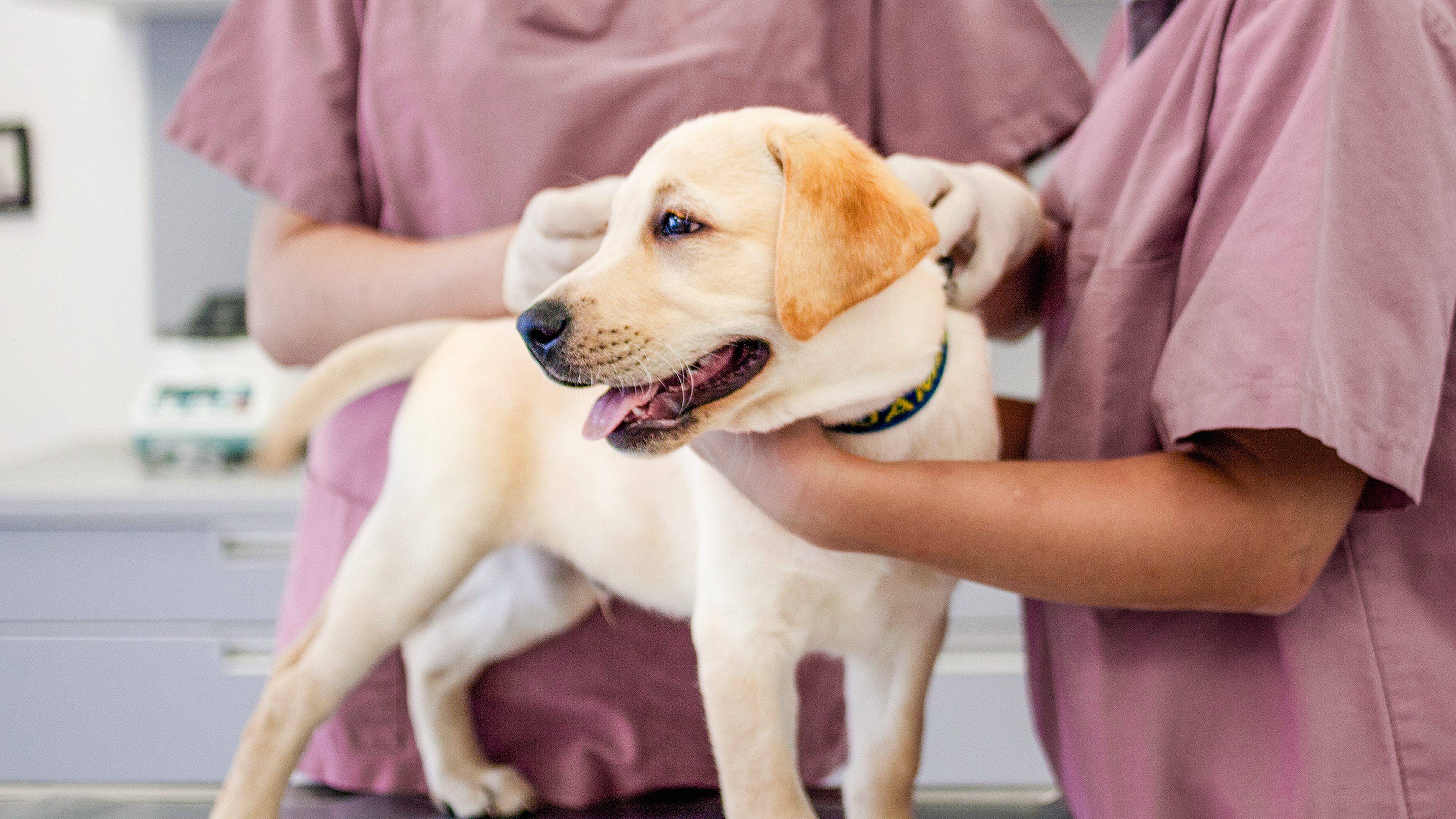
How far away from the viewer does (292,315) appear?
0.94 m

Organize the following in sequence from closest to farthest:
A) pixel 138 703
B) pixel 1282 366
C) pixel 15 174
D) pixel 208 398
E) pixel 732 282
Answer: pixel 1282 366
pixel 732 282
pixel 138 703
pixel 208 398
pixel 15 174

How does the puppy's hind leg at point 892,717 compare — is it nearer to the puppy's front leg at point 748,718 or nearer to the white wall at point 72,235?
the puppy's front leg at point 748,718

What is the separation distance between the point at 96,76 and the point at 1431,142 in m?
2.61

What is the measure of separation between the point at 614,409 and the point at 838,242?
178mm

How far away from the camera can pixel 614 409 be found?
65 cm

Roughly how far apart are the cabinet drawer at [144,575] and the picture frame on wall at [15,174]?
92cm

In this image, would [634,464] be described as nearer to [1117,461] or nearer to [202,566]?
[1117,461]

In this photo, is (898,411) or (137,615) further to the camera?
(137,615)

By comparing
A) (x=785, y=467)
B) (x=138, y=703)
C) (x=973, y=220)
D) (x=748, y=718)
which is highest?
(x=973, y=220)

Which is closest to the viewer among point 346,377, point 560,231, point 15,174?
point 560,231

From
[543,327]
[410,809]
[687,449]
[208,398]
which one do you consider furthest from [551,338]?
[208,398]

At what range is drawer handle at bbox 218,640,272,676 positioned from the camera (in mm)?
1902

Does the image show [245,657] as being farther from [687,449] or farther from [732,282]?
[732,282]

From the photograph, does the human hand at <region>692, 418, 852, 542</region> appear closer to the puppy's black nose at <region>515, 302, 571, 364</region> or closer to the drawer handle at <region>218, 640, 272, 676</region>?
the puppy's black nose at <region>515, 302, 571, 364</region>
